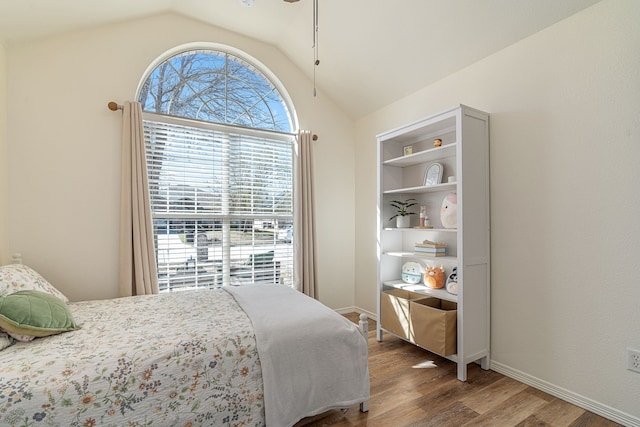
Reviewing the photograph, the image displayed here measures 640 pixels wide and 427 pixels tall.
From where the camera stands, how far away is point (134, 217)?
262cm

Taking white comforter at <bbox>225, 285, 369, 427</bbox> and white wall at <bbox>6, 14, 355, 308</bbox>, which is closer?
white comforter at <bbox>225, 285, 369, 427</bbox>

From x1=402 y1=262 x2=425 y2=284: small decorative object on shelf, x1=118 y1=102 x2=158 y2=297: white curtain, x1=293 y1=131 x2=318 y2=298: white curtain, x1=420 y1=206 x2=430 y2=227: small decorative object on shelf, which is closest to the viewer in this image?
x1=118 y1=102 x2=158 y2=297: white curtain

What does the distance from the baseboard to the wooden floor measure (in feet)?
0.11

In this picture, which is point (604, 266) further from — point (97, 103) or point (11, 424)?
point (97, 103)

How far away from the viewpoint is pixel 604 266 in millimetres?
1847

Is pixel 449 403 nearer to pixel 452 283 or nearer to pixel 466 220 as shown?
pixel 452 283

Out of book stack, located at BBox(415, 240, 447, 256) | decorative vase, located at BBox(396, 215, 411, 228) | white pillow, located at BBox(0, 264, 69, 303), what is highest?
decorative vase, located at BBox(396, 215, 411, 228)

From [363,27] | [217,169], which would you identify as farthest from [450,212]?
[217,169]

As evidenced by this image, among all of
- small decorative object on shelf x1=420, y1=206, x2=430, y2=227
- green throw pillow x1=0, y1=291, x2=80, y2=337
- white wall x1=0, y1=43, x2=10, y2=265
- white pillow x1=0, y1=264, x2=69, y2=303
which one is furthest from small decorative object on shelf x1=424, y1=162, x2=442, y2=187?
white wall x1=0, y1=43, x2=10, y2=265

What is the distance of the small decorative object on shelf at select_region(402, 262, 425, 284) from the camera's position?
298cm

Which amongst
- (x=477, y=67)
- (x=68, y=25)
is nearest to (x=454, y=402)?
(x=477, y=67)

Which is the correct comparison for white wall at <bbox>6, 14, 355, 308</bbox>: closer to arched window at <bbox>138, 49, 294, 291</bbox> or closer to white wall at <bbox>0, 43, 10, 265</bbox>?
white wall at <bbox>0, 43, 10, 265</bbox>

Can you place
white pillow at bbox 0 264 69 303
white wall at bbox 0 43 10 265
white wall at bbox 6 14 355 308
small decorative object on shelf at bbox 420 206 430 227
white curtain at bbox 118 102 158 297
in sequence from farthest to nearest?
small decorative object on shelf at bbox 420 206 430 227, white curtain at bbox 118 102 158 297, white wall at bbox 6 14 355 308, white wall at bbox 0 43 10 265, white pillow at bbox 0 264 69 303

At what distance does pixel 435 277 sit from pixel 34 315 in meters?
2.72
